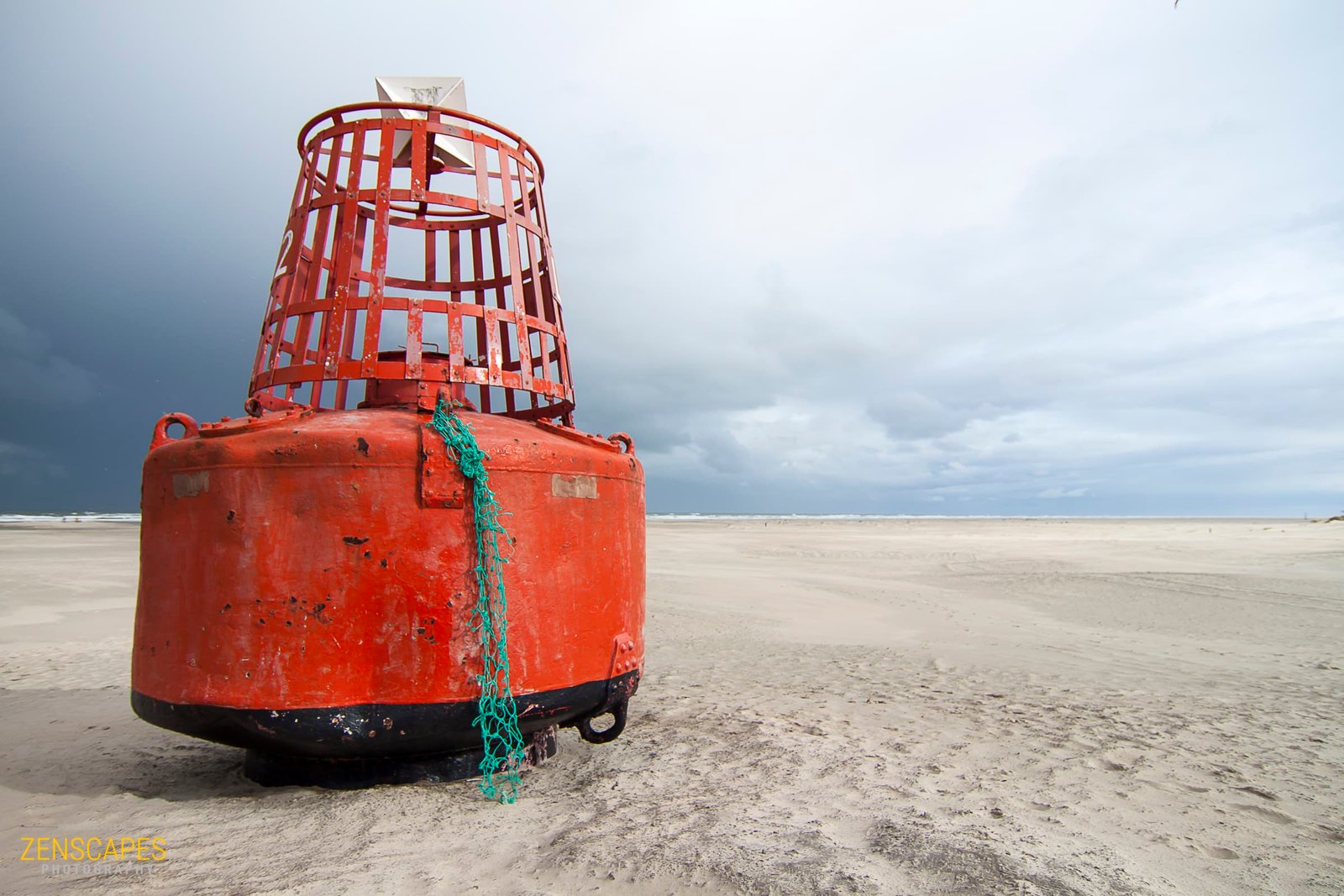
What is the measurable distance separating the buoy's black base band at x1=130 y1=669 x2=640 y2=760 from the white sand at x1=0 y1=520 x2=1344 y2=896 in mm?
328

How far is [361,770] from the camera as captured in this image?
3674mm

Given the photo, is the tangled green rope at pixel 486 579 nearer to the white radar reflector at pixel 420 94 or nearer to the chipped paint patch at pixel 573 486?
the chipped paint patch at pixel 573 486

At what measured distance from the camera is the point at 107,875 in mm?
2848

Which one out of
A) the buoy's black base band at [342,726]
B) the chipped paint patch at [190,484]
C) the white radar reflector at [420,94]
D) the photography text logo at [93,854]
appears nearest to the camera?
the photography text logo at [93,854]

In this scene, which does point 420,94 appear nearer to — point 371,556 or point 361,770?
point 371,556

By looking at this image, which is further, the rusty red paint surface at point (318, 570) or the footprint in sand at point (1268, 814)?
the footprint in sand at point (1268, 814)

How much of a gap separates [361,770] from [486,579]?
49.0 inches

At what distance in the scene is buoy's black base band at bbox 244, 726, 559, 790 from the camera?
3.66m

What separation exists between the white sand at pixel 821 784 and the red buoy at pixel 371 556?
413 millimetres

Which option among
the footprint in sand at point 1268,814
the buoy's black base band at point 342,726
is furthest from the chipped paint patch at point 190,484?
the footprint in sand at point 1268,814

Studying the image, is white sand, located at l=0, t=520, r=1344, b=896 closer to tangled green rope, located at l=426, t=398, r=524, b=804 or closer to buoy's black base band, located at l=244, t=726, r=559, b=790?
buoy's black base band, located at l=244, t=726, r=559, b=790

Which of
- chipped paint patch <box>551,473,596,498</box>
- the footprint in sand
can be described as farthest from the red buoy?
the footprint in sand

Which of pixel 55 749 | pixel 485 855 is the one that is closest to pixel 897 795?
pixel 485 855

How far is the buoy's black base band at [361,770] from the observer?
366 centimetres
